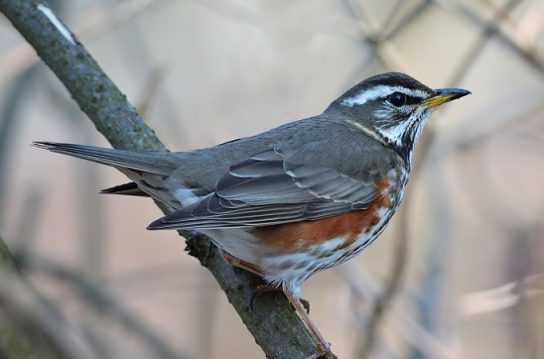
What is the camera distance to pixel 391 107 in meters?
6.04

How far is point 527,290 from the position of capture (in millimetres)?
5520

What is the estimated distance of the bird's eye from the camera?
5.93 m

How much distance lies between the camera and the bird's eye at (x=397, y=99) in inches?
234

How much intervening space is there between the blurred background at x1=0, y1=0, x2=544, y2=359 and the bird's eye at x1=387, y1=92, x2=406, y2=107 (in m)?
0.32

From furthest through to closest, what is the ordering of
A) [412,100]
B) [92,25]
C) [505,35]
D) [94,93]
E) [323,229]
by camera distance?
[92,25]
[505,35]
[412,100]
[323,229]
[94,93]

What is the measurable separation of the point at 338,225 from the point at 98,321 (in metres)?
2.60

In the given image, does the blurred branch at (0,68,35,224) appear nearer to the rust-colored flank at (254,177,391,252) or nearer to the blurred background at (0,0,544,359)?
the blurred background at (0,0,544,359)

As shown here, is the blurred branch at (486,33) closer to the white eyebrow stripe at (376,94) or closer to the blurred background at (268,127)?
the blurred background at (268,127)

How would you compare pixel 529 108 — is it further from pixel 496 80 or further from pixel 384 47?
pixel 496 80

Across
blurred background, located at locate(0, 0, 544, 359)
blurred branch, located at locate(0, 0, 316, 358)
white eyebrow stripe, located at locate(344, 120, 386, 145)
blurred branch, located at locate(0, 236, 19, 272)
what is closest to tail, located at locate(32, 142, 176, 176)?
blurred branch, located at locate(0, 0, 316, 358)

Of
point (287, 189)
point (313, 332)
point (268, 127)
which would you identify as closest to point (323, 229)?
point (287, 189)

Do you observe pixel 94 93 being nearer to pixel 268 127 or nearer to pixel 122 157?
pixel 122 157

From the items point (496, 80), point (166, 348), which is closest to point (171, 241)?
point (496, 80)

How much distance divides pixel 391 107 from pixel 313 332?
1.93m
